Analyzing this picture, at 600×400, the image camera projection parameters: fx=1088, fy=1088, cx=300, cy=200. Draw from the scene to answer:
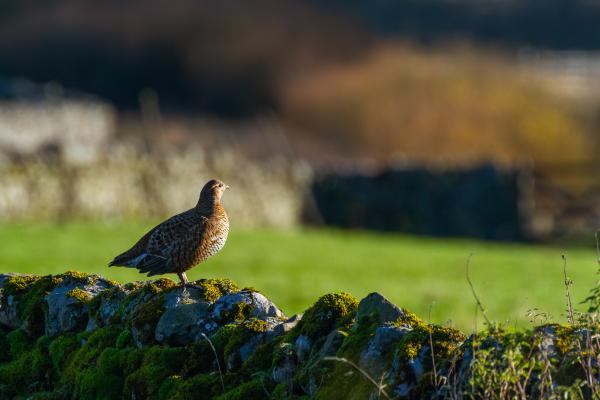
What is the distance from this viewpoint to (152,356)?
6336 millimetres

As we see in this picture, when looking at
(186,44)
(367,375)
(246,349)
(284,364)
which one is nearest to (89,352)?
(246,349)

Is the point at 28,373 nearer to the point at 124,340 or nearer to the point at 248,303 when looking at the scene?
the point at 124,340

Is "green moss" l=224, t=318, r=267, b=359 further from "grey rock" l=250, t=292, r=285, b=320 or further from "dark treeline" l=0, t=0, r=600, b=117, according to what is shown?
"dark treeline" l=0, t=0, r=600, b=117

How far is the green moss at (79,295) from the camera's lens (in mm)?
7262

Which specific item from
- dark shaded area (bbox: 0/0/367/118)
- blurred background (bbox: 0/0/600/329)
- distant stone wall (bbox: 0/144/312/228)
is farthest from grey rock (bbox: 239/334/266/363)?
dark shaded area (bbox: 0/0/367/118)

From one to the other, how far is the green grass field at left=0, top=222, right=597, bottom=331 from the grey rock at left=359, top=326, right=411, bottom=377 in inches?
373

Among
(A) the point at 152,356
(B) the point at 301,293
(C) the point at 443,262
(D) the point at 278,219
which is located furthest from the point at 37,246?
(A) the point at 152,356

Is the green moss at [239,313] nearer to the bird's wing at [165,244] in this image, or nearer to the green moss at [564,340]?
the bird's wing at [165,244]

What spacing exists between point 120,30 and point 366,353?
52525 mm

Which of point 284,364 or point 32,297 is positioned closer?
point 284,364

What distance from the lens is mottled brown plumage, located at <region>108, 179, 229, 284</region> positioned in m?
7.27

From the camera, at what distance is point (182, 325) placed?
254 inches

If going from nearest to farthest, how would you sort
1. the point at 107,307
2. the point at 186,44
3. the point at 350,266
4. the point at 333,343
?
the point at 333,343 → the point at 107,307 → the point at 350,266 → the point at 186,44

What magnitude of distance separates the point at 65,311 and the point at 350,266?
57.7ft
